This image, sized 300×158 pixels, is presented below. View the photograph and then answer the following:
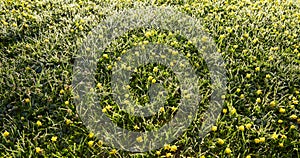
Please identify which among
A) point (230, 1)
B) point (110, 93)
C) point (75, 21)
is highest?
point (230, 1)

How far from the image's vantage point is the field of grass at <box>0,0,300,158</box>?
2.73m

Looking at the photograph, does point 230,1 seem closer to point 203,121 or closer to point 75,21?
point 75,21

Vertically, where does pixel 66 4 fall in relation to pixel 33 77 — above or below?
above

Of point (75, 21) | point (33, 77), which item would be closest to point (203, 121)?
point (33, 77)

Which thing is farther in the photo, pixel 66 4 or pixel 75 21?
pixel 66 4

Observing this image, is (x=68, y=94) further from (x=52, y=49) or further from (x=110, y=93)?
(x=52, y=49)

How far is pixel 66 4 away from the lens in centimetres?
461

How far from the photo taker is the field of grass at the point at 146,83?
2.73 metres

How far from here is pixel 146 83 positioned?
3232 mm

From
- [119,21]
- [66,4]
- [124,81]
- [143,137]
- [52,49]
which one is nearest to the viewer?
[143,137]

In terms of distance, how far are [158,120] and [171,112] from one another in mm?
160

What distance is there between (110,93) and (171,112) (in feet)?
1.88

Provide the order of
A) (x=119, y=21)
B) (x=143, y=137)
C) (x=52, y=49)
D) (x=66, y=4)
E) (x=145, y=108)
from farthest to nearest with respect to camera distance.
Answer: (x=66, y=4) → (x=119, y=21) → (x=52, y=49) → (x=145, y=108) → (x=143, y=137)

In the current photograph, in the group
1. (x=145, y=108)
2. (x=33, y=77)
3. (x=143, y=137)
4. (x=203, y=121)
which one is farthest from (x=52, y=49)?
(x=203, y=121)
